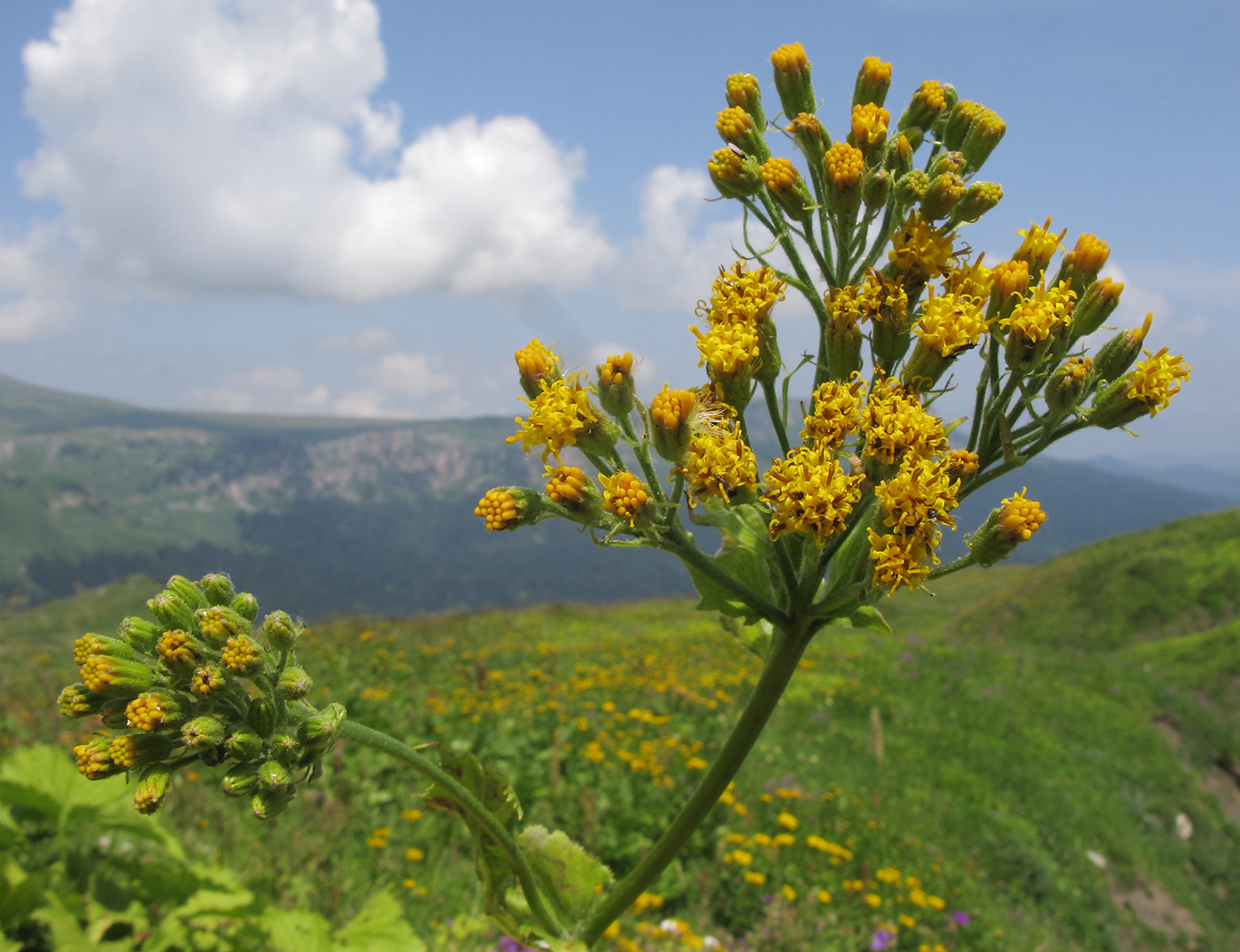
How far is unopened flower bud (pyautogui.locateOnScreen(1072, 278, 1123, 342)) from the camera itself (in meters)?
2.65

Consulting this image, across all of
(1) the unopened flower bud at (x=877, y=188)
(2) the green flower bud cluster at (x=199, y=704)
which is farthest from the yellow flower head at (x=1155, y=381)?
(2) the green flower bud cluster at (x=199, y=704)

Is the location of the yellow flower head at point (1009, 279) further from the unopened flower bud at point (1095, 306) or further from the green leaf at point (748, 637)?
the green leaf at point (748, 637)

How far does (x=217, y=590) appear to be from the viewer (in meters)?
2.64

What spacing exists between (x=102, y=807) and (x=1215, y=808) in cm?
1959

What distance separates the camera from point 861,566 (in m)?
2.42

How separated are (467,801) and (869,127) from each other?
287 centimetres

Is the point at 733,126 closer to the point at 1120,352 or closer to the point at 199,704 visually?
the point at 1120,352

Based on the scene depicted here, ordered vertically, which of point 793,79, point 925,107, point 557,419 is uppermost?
point 793,79

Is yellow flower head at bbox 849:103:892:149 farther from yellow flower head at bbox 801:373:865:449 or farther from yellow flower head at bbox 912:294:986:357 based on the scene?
yellow flower head at bbox 801:373:865:449

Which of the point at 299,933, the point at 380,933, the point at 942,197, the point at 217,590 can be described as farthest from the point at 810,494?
the point at 299,933

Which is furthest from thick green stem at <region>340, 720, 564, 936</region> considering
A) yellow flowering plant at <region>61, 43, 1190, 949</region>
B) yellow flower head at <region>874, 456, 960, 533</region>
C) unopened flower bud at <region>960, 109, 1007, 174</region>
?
unopened flower bud at <region>960, 109, 1007, 174</region>

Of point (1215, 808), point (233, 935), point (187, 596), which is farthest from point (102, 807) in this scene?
point (1215, 808)

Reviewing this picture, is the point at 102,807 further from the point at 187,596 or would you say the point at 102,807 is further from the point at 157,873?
the point at 187,596

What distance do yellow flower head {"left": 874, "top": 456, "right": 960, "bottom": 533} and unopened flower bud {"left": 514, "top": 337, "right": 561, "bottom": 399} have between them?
122 cm
